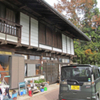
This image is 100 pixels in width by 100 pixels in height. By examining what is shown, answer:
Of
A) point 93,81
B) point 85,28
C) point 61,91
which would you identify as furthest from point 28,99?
point 85,28

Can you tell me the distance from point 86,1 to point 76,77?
89.8ft

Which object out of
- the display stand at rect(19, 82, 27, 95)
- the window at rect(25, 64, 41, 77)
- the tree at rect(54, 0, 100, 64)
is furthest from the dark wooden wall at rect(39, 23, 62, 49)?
the tree at rect(54, 0, 100, 64)

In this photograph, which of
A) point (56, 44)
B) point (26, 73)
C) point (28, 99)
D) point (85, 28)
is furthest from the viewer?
point (85, 28)

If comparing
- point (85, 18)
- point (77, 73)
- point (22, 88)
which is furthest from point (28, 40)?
point (85, 18)

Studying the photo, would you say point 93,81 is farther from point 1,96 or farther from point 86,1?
point 86,1

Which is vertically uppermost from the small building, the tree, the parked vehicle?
the tree

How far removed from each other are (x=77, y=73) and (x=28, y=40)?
475 cm

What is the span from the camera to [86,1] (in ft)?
92.6

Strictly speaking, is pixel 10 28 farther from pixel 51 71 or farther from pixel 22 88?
pixel 51 71

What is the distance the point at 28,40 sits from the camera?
8727 millimetres

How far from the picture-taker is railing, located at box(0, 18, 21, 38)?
6.91 meters

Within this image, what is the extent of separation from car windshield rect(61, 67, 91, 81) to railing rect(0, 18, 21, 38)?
4.11 metres

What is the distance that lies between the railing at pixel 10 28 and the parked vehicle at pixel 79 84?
4.26 metres

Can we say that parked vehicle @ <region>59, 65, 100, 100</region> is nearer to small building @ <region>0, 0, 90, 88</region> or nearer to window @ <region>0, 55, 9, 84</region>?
small building @ <region>0, 0, 90, 88</region>
